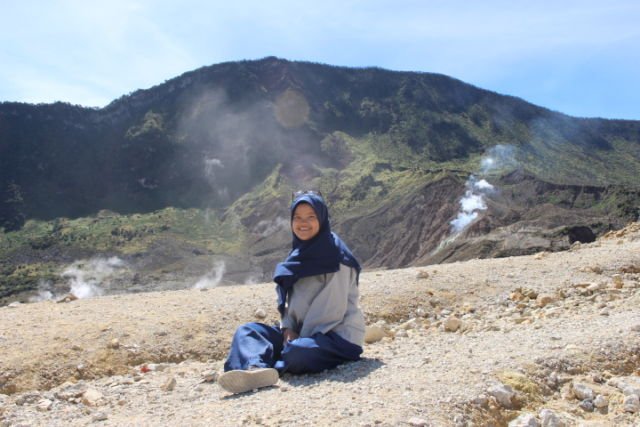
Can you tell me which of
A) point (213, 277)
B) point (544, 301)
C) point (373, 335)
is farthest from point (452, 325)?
point (213, 277)

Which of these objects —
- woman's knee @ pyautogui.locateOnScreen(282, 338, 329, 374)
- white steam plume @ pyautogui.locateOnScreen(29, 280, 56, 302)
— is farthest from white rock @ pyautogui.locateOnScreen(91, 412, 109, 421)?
white steam plume @ pyautogui.locateOnScreen(29, 280, 56, 302)

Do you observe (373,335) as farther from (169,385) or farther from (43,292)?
(43,292)

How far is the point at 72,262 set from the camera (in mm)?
42500

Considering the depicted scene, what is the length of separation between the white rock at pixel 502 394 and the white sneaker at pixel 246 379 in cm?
140

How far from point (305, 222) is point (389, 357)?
126 centimetres

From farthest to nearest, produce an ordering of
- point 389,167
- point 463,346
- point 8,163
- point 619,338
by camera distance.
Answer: point 8,163, point 389,167, point 463,346, point 619,338

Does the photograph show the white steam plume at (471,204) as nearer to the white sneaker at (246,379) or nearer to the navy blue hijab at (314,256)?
the navy blue hijab at (314,256)

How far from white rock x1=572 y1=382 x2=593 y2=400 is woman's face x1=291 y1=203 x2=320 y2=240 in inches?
78.6

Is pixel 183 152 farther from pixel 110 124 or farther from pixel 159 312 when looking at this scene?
pixel 159 312

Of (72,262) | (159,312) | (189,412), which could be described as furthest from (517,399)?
(72,262)

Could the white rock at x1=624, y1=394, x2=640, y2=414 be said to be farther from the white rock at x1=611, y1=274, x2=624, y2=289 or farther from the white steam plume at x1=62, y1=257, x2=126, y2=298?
the white steam plume at x1=62, y1=257, x2=126, y2=298

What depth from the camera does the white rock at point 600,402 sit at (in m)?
3.47

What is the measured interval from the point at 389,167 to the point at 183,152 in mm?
23484

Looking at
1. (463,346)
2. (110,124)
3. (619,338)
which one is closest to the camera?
(619,338)
